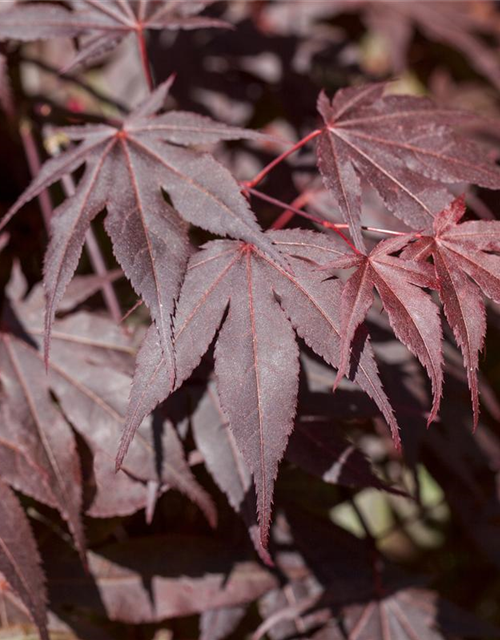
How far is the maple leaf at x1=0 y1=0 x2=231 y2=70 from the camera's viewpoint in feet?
3.33

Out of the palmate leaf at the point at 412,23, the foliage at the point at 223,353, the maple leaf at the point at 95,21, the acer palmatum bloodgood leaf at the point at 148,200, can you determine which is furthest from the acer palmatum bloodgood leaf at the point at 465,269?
the palmate leaf at the point at 412,23

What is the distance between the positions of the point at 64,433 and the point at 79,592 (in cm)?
26

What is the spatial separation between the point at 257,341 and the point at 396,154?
12.8 inches

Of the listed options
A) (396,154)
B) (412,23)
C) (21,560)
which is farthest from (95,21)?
(412,23)

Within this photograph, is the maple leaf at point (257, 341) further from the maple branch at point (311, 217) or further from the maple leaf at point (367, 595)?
the maple leaf at point (367, 595)

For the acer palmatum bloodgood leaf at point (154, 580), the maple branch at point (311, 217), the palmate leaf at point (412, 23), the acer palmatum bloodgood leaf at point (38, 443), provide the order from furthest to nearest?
the palmate leaf at point (412, 23), the acer palmatum bloodgood leaf at point (154, 580), the acer palmatum bloodgood leaf at point (38, 443), the maple branch at point (311, 217)

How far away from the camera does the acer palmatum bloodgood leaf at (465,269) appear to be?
0.72m

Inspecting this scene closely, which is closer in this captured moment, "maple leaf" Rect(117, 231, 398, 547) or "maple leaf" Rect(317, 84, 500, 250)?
"maple leaf" Rect(117, 231, 398, 547)

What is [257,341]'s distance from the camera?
748mm

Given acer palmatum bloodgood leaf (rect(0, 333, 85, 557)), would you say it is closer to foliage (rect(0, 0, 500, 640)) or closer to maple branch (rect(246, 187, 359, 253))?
foliage (rect(0, 0, 500, 640))

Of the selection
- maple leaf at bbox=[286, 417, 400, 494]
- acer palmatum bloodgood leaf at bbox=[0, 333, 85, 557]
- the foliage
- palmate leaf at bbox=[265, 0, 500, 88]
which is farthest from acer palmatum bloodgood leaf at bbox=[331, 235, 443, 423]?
palmate leaf at bbox=[265, 0, 500, 88]

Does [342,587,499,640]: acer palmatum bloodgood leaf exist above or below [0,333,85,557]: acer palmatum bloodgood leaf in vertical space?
below

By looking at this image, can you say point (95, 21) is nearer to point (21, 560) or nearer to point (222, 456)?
point (222, 456)

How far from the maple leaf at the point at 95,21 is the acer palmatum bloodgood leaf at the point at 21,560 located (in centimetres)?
61
